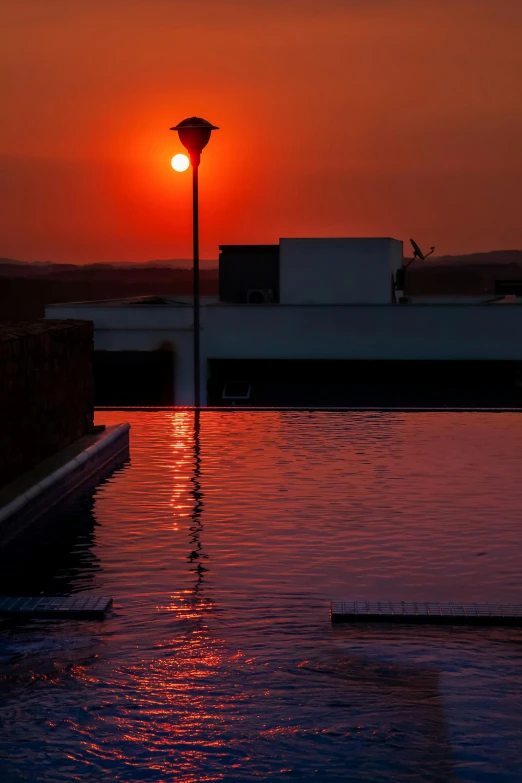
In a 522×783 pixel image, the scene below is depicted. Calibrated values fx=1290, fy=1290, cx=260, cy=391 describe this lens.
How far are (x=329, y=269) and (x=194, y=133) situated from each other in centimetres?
3241

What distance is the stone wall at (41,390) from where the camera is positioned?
39.9 ft

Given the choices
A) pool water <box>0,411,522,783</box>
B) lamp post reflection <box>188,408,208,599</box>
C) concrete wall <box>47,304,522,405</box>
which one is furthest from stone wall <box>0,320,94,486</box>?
concrete wall <box>47,304,522,405</box>

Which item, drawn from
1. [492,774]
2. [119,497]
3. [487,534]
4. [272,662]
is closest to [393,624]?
[272,662]

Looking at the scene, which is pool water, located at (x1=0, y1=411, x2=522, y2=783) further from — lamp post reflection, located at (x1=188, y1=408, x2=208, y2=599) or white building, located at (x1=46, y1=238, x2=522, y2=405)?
white building, located at (x1=46, y1=238, x2=522, y2=405)

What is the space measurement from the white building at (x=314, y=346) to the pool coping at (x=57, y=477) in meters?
30.1

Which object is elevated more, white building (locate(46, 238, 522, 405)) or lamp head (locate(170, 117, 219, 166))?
lamp head (locate(170, 117, 219, 166))

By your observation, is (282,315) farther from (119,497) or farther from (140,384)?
(119,497)

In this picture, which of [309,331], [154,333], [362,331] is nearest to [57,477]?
[154,333]

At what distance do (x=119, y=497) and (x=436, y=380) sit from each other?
36.6m

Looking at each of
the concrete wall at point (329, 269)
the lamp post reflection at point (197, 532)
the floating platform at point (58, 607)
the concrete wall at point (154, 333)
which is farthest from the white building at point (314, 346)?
the floating platform at point (58, 607)

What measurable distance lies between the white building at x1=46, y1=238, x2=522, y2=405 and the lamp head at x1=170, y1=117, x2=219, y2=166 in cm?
2360

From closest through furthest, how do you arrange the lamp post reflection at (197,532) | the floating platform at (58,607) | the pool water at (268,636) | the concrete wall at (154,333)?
the pool water at (268,636), the floating platform at (58,607), the lamp post reflection at (197,532), the concrete wall at (154,333)

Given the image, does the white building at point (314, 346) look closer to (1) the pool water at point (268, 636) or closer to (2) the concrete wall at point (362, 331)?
(2) the concrete wall at point (362, 331)

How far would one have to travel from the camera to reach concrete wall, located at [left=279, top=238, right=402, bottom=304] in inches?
2157
